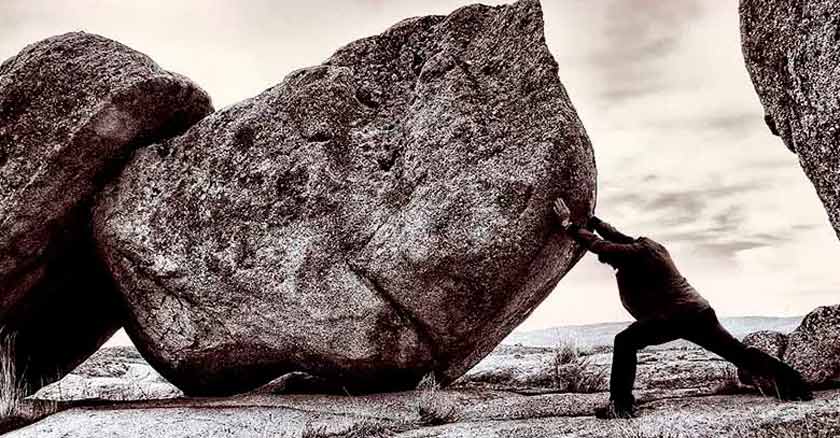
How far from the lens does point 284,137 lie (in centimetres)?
1023

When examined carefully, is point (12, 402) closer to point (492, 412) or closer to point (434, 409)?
point (434, 409)

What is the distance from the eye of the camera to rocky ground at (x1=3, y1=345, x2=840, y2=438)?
746 cm

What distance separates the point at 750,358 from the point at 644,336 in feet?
3.80

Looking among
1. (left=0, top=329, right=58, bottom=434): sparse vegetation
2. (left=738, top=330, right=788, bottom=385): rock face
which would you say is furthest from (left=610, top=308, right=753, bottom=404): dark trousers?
(left=0, top=329, right=58, bottom=434): sparse vegetation

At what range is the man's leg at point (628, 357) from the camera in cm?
822

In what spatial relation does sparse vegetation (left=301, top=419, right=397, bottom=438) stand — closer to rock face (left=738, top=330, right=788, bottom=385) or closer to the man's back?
the man's back

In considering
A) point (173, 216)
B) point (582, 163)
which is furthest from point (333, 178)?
point (582, 163)

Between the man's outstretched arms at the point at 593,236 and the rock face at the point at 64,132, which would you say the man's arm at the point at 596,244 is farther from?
the rock face at the point at 64,132

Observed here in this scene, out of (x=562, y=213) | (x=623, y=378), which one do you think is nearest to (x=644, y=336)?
(x=623, y=378)

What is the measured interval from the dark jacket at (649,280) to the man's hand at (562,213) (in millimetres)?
420

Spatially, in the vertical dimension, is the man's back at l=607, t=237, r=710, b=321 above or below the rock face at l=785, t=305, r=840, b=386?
above

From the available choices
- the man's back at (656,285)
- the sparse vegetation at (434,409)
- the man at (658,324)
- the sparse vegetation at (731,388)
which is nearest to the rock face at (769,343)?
the sparse vegetation at (731,388)

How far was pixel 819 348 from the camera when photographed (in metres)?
8.77

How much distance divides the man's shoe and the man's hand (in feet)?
6.27
